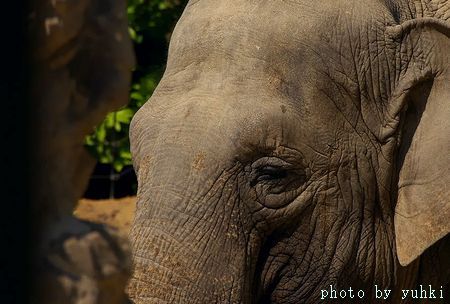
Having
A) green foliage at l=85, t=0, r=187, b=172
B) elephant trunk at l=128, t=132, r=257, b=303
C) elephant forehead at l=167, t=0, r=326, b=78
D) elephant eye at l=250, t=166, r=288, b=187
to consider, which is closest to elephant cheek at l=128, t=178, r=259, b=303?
elephant trunk at l=128, t=132, r=257, b=303

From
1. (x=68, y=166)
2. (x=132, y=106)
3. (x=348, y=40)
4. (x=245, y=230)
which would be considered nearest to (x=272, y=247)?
(x=245, y=230)

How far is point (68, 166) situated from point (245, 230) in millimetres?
2988

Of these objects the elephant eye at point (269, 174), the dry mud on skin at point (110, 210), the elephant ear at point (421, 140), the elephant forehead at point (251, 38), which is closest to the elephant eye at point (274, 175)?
the elephant eye at point (269, 174)

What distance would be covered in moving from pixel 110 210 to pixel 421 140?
4607 millimetres

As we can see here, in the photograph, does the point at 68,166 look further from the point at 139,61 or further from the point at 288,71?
the point at 139,61

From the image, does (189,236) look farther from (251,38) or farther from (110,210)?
(110,210)

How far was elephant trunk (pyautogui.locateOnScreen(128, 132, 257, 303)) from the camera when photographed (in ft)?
15.3

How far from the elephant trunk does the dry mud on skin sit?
4245 millimetres

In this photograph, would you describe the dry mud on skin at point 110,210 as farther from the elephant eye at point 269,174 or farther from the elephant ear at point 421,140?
the elephant eye at point 269,174

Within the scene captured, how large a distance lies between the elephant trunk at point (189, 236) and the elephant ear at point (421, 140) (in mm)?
721

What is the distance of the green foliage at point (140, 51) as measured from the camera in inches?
352

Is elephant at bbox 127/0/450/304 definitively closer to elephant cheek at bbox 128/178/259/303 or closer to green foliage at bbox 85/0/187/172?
elephant cheek at bbox 128/178/259/303

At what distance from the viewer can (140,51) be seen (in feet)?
30.4

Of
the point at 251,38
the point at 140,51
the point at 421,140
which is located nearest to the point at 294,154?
the point at 251,38
